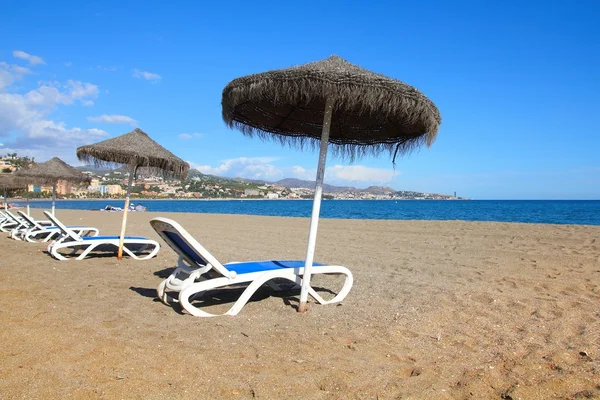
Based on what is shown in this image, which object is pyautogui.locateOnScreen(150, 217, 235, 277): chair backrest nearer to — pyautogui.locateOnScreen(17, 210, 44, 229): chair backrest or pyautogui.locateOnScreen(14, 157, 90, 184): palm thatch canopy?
pyautogui.locateOnScreen(17, 210, 44, 229): chair backrest

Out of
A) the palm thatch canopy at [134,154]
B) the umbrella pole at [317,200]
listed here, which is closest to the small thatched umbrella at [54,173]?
the palm thatch canopy at [134,154]

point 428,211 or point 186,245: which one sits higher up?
point 186,245

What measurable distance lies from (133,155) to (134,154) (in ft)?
0.11

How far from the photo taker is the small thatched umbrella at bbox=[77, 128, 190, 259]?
23.9ft

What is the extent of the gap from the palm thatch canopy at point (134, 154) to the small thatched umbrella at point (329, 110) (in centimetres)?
290

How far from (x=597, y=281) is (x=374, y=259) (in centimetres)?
371

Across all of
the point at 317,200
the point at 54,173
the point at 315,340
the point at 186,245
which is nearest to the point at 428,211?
the point at 54,173

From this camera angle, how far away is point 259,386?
2.63 metres

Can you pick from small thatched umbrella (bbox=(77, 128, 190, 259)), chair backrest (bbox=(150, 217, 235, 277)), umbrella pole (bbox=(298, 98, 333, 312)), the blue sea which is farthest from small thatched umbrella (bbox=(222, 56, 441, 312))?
the blue sea

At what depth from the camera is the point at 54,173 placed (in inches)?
462

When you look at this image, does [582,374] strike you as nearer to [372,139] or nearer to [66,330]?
[372,139]

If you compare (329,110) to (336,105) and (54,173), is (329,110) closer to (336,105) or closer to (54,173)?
(336,105)

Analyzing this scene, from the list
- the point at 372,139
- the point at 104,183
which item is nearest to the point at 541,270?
the point at 372,139

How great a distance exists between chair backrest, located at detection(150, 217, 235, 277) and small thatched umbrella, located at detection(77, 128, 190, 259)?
9.92 ft
